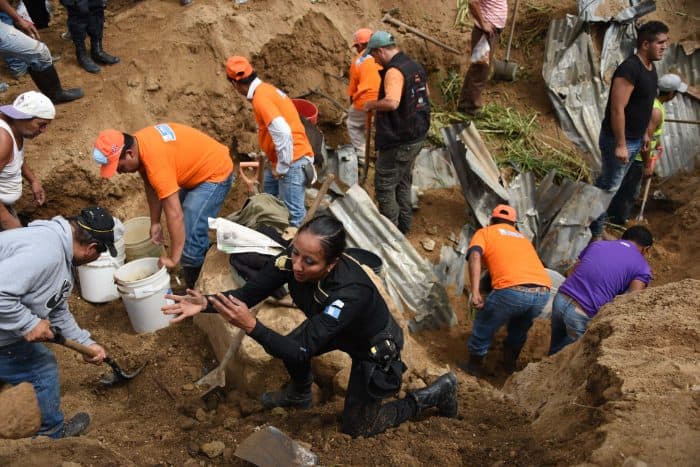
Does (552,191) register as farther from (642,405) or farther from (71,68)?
(71,68)

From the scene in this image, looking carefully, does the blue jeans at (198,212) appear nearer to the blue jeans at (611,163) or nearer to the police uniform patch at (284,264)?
the police uniform patch at (284,264)

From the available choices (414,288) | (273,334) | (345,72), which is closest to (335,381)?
(273,334)

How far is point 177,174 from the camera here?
4.53 meters

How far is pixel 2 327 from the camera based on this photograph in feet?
10.1

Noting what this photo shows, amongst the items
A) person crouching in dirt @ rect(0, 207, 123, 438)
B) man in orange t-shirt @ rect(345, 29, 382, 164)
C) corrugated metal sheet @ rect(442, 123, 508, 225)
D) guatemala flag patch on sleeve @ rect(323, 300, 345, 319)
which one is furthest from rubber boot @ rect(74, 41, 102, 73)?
guatemala flag patch on sleeve @ rect(323, 300, 345, 319)

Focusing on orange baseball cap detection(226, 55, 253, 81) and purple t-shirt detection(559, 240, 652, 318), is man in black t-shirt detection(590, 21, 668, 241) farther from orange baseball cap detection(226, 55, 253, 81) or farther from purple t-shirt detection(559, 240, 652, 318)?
orange baseball cap detection(226, 55, 253, 81)

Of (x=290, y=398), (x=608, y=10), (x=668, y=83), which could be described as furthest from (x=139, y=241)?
(x=608, y=10)

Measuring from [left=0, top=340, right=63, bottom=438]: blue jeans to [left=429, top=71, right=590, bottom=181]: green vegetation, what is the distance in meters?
5.71

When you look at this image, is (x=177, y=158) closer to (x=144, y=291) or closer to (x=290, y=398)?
(x=144, y=291)

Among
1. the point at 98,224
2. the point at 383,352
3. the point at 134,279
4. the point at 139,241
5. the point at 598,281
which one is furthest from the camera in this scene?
the point at 139,241

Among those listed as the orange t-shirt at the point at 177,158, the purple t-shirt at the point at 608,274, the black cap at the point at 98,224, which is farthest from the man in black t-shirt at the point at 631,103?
the black cap at the point at 98,224

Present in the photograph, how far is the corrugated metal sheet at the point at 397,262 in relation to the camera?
5660 mm

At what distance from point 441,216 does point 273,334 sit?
4.71 metres

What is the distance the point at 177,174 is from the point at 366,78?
2.85 m
